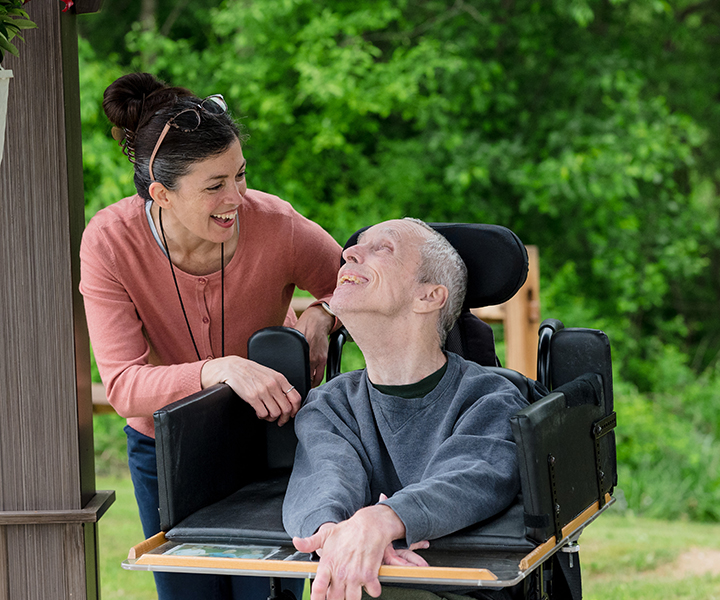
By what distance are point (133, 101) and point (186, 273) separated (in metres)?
0.39

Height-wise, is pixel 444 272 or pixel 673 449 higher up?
pixel 444 272

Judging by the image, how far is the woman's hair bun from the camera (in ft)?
5.96

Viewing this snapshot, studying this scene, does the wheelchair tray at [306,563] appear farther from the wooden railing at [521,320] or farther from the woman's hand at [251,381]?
the wooden railing at [521,320]

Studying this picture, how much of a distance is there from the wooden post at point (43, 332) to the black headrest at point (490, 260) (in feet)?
2.17

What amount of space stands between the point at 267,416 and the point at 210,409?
0.15 metres

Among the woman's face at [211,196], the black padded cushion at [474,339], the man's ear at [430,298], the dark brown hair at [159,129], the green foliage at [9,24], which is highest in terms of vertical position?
the green foliage at [9,24]

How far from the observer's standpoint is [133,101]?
1.83 m

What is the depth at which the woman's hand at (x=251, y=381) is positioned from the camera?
172 cm

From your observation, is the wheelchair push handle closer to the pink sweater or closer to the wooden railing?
the pink sweater

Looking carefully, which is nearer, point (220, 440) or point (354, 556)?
point (354, 556)

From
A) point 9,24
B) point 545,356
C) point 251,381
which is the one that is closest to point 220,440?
point 251,381

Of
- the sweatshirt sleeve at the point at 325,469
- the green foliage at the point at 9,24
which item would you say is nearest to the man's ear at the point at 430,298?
the sweatshirt sleeve at the point at 325,469

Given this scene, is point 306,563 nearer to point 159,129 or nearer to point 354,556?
point 354,556

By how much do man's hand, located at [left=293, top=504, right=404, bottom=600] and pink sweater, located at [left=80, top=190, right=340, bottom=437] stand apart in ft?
1.72
